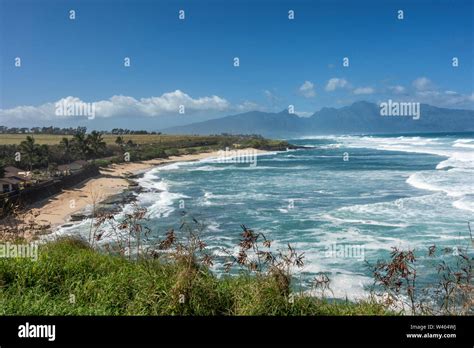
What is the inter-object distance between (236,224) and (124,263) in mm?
11418

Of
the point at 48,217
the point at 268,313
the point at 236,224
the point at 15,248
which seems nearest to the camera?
the point at 268,313

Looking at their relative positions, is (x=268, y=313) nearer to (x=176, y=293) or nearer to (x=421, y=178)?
(x=176, y=293)

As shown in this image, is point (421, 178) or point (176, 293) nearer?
point (176, 293)

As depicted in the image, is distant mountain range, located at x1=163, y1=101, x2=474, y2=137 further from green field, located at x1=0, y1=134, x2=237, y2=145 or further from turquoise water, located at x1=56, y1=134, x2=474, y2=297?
turquoise water, located at x1=56, y1=134, x2=474, y2=297

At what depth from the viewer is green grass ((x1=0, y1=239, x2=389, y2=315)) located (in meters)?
3.87

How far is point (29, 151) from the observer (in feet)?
125

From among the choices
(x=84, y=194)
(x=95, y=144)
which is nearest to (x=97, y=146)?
(x=95, y=144)

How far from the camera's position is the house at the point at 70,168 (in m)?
35.4

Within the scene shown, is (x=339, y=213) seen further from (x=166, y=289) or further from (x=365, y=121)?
(x=365, y=121)

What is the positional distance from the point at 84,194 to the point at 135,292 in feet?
89.8

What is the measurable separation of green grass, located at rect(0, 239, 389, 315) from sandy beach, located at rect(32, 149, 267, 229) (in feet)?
23.8

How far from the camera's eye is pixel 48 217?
844 inches
